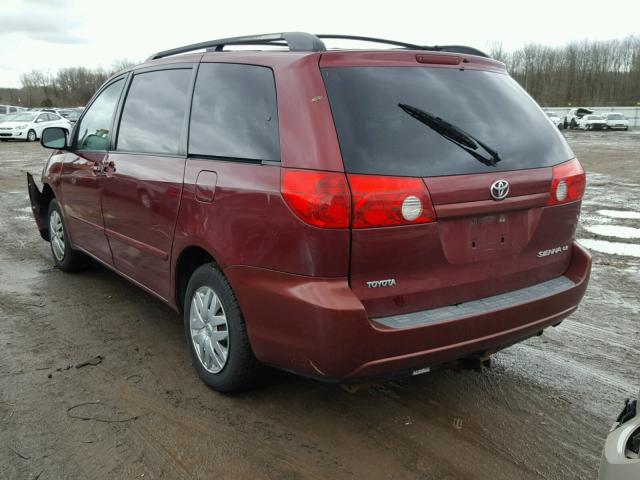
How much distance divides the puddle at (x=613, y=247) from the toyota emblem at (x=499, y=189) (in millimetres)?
4586

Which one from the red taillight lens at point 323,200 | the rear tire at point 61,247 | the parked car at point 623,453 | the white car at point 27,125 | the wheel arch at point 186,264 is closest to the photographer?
the parked car at point 623,453

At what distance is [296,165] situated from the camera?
2635 millimetres

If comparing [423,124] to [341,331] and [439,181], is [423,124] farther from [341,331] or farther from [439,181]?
[341,331]

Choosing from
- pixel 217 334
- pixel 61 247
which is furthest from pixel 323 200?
pixel 61 247

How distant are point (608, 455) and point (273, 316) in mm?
1470

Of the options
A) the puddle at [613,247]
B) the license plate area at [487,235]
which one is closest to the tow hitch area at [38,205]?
the license plate area at [487,235]

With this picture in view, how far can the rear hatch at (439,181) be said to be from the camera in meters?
2.56

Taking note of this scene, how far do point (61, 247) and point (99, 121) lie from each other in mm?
1639

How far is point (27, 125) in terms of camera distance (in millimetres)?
29922

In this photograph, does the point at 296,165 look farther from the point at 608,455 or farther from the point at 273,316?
the point at 608,455

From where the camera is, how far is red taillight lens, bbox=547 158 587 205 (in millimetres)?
3051

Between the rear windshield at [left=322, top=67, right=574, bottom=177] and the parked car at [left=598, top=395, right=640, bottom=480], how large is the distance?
1252mm

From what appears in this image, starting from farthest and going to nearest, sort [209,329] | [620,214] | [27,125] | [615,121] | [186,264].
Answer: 1. [615,121]
2. [27,125]
3. [620,214]
4. [186,264]
5. [209,329]

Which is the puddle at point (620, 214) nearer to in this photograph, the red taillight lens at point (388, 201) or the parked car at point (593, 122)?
the red taillight lens at point (388, 201)
